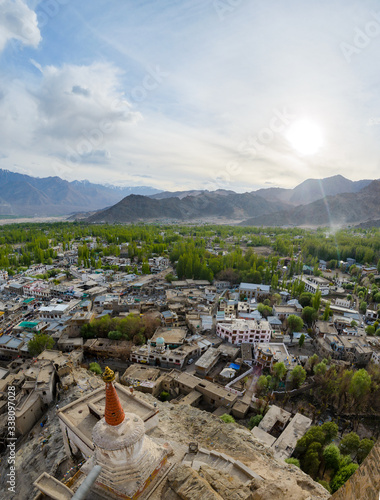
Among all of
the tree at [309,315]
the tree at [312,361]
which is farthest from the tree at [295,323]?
the tree at [312,361]

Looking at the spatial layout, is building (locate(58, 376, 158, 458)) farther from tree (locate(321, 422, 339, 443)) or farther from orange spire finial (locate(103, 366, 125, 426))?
tree (locate(321, 422, 339, 443))

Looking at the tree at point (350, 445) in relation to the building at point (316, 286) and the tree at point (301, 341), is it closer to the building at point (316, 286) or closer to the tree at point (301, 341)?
the tree at point (301, 341)

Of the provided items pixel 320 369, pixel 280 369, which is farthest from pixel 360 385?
pixel 280 369

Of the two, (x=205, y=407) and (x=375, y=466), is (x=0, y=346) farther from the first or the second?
(x=375, y=466)

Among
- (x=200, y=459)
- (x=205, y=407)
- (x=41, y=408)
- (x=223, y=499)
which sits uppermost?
(x=223, y=499)

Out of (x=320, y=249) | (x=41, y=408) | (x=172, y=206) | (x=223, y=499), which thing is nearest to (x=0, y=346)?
(x=41, y=408)

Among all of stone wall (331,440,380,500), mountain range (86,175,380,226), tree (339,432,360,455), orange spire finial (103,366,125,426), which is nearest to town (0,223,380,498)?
tree (339,432,360,455)
